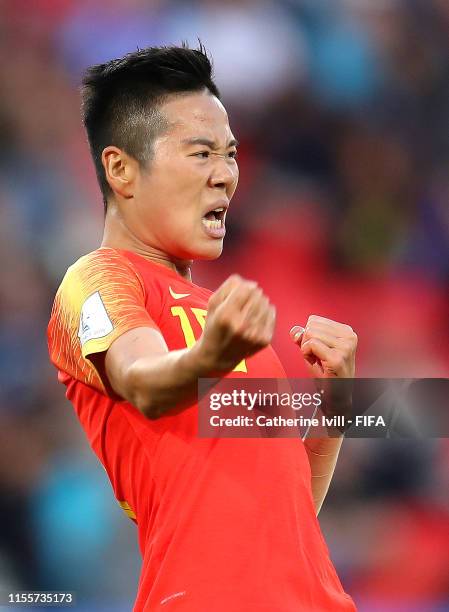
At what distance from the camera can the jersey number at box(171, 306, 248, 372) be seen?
174cm

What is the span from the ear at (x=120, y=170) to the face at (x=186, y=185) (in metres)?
0.02

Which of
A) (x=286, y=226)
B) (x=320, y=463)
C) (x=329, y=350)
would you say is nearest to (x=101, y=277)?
(x=329, y=350)

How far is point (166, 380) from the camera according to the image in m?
1.36

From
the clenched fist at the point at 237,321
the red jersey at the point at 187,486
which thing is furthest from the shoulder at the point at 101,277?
the clenched fist at the point at 237,321

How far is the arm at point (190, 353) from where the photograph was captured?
122cm

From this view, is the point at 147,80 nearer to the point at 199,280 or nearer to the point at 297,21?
the point at 199,280

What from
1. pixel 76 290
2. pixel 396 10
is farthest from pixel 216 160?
pixel 396 10

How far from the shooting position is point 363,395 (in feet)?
6.86

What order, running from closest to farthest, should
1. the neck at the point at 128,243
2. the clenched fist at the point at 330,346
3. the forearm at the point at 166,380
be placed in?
the forearm at the point at 166,380, the clenched fist at the point at 330,346, the neck at the point at 128,243

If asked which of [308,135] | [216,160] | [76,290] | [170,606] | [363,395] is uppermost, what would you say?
[308,135]

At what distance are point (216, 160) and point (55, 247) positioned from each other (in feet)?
7.65

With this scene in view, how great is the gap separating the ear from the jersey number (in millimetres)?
325

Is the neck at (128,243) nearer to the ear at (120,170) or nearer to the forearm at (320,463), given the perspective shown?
the ear at (120,170)

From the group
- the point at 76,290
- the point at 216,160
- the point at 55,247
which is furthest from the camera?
the point at 55,247
